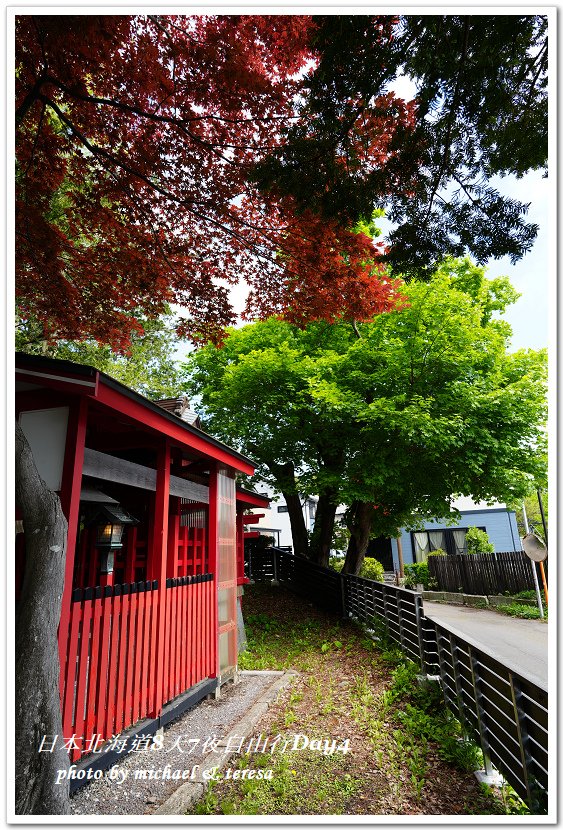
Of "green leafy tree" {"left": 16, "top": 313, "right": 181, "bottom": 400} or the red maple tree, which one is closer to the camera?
the red maple tree

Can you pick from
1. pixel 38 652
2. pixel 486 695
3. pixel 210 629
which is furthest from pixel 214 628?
pixel 38 652

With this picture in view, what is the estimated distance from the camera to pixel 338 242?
4543 mm

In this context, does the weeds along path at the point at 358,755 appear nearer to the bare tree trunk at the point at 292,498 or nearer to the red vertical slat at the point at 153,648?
the red vertical slat at the point at 153,648

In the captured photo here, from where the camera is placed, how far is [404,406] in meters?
9.95

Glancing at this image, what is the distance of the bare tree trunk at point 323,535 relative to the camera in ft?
49.2

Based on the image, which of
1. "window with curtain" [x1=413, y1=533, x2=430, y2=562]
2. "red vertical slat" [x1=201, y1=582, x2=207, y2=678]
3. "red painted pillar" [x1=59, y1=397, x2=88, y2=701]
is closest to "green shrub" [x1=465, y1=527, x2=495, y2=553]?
"window with curtain" [x1=413, y1=533, x2=430, y2=562]

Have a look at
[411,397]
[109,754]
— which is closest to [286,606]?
[411,397]

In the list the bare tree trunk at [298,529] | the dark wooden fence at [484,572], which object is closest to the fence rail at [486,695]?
the bare tree trunk at [298,529]

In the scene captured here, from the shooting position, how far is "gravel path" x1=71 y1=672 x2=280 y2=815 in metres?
3.37

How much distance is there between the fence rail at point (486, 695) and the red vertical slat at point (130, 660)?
3.23 metres

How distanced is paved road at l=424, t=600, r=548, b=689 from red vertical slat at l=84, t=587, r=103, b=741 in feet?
14.3

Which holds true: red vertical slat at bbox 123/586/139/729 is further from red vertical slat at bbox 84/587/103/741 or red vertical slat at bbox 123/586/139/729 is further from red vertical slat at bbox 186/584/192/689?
red vertical slat at bbox 186/584/192/689

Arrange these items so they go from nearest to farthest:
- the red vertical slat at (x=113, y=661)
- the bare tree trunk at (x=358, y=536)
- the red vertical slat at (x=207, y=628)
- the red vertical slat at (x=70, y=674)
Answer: the red vertical slat at (x=70, y=674)
the red vertical slat at (x=113, y=661)
the red vertical slat at (x=207, y=628)
the bare tree trunk at (x=358, y=536)

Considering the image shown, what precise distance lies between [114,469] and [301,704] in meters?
4.10
